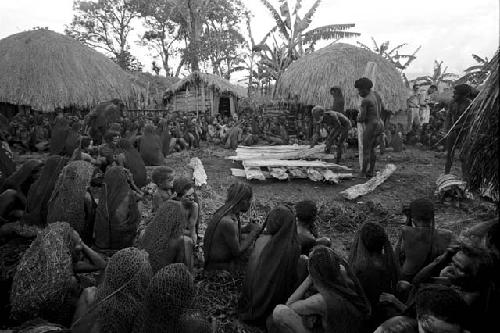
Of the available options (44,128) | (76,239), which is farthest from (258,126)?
(76,239)

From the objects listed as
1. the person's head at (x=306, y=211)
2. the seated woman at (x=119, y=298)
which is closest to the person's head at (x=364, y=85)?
the person's head at (x=306, y=211)

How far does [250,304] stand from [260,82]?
2324 cm

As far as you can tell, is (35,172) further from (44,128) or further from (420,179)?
(44,128)

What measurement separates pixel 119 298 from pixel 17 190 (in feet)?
11.2

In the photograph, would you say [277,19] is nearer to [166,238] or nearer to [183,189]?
[183,189]

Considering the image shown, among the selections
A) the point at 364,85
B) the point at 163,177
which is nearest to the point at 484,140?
the point at 163,177

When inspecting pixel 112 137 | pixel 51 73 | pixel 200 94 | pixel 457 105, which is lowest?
pixel 112 137

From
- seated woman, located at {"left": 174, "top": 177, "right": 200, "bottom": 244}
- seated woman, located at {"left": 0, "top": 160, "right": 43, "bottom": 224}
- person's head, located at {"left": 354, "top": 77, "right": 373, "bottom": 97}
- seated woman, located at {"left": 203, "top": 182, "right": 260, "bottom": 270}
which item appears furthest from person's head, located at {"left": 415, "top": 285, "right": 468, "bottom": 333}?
person's head, located at {"left": 354, "top": 77, "right": 373, "bottom": 97}

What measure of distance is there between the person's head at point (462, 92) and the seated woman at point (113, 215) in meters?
6.80

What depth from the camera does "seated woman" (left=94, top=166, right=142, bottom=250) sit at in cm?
416

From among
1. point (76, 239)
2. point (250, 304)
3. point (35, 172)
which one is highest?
point (35, 172)

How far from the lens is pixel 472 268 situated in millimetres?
2105

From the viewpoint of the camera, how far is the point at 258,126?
1520cm

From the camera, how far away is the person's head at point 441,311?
1.70 metres
